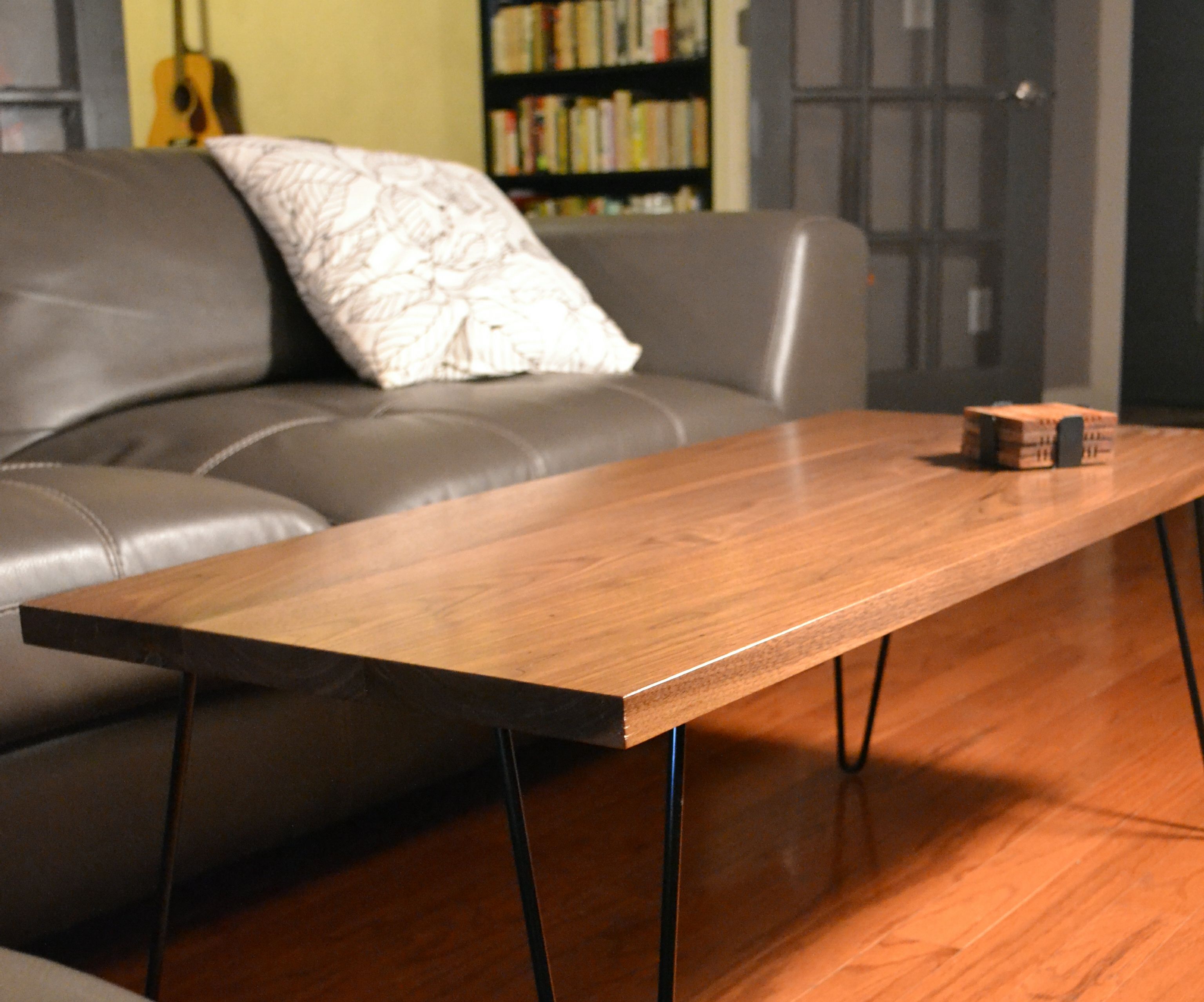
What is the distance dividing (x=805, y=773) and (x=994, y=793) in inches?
8.8

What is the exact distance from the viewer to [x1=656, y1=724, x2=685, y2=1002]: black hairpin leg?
2.70 feet

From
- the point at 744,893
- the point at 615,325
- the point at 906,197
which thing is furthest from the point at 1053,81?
the point at 744,893

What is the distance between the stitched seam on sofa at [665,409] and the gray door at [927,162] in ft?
7.35

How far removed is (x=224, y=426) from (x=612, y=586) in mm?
947

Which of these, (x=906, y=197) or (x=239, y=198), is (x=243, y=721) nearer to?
(x=239, y=198)

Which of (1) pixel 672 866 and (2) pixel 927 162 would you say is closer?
(1) pixel 672 866

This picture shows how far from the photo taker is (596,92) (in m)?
5.26

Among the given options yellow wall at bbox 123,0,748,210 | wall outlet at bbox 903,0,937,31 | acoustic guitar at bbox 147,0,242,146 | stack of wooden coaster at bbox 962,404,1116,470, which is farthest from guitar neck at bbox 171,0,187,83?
stack of wooden coaster at bbox 962,404,1116,470

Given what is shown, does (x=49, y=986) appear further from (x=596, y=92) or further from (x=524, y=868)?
(x=596, y=92)

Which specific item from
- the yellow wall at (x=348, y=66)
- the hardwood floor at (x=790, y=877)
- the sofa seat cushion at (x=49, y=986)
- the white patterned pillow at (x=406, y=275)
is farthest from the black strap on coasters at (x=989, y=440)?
the yellow wall at (x=348, y=66)

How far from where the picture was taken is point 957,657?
2244 mm

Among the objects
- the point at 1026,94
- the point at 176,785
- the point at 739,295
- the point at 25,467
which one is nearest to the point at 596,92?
the point at 1026,94

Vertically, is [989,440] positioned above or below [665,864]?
above

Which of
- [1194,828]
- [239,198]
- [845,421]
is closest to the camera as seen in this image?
[1194,828]
